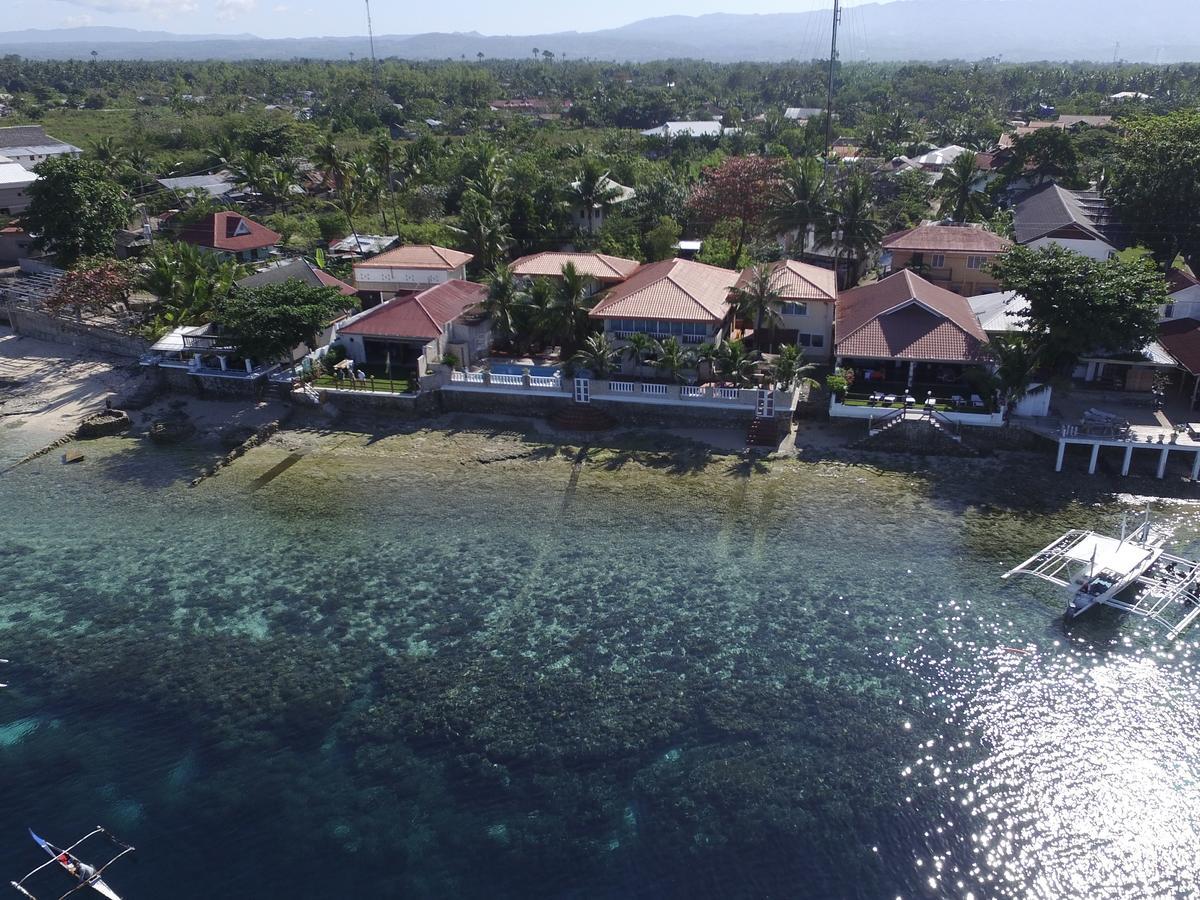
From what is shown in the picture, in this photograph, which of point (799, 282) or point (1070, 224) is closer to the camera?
point (799, 282)

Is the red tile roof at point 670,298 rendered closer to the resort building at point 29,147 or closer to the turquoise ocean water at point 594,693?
the turquoise ocean water at point 594,693

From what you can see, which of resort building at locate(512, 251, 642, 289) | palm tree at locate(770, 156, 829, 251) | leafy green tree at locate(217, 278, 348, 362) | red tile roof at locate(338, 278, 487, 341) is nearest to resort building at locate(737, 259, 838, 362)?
resort building at locate(512, 251, 642, 289)

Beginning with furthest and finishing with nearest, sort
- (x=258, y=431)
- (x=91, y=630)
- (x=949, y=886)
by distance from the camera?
(x=258, y=431) < (x=91, y=630) < (x=949, y=886)

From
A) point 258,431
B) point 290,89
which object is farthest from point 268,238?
point 290,89

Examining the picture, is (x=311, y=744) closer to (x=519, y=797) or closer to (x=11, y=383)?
(x=519, y=797)

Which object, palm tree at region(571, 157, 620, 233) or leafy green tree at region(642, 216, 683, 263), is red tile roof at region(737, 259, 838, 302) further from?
palm tree at region(571, 157, 620, 233)

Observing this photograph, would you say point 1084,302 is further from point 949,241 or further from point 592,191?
point 592,191

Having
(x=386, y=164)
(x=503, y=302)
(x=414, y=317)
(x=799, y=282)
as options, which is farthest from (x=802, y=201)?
Result: (x=386, y=164)
